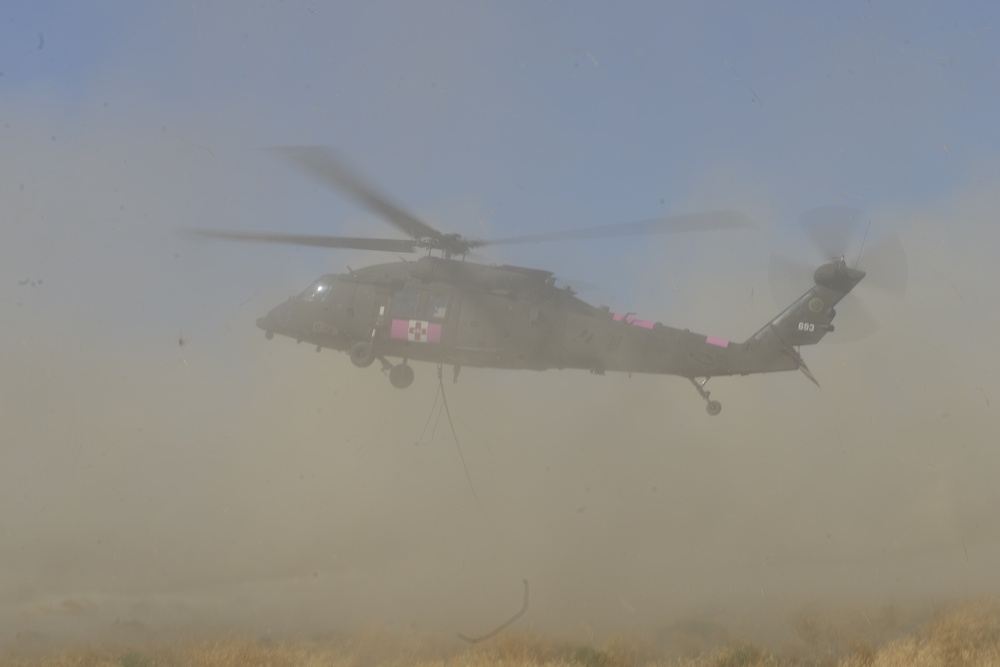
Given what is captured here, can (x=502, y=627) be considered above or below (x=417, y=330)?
below

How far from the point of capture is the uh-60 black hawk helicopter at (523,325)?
599 inches

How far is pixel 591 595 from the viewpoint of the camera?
1791 centimetres

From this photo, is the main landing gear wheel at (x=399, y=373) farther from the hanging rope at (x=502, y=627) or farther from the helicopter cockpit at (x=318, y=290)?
the hanging rope at (x=502, y=627)

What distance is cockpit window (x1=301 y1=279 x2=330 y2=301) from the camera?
53.6ft

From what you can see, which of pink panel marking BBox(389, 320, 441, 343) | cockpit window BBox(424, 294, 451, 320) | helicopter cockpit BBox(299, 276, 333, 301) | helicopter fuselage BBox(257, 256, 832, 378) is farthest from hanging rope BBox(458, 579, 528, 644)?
helicopter cockpit BBox(299, 276, 333, 301)

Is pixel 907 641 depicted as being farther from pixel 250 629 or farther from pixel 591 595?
pixel 250 629

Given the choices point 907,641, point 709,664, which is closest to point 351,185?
point 709,664

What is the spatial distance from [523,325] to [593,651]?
17.8ft

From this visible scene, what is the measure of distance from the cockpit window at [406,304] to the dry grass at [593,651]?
5630mm

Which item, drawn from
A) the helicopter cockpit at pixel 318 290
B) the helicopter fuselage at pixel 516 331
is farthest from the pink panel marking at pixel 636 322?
the helicopter cockpit at pixel 318 290

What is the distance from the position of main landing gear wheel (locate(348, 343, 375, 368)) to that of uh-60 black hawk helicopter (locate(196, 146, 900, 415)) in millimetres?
19

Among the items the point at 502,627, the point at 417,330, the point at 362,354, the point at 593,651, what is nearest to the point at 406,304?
the point at 417,330

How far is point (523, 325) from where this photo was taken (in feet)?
50.5

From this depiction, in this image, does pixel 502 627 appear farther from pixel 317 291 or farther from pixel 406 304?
pixel 317 291
